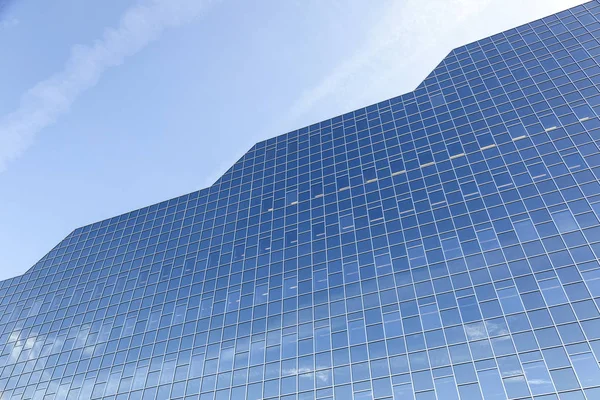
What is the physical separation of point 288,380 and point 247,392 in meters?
4.21

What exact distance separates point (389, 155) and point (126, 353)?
38902mm

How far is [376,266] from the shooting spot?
47.4 m

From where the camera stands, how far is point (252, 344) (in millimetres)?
47094

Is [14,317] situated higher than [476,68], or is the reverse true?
[14,317]

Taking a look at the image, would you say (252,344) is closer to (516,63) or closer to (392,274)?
(392,274)

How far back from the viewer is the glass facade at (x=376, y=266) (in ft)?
126

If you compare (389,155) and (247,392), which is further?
(389,155)

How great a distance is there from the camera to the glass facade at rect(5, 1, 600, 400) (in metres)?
38.3

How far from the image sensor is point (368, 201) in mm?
54344

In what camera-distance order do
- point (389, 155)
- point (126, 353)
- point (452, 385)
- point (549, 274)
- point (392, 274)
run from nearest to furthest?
point (452, 385)
point (549, 274)
point (392, 274)
point (126, 353)
point (389, 155)

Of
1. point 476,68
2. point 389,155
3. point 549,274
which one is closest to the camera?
point 549,274

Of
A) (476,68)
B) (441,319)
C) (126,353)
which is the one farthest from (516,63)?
(126,353)

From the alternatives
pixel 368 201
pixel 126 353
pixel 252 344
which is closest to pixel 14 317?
pixel 126 353

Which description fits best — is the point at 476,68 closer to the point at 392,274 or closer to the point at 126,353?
the point at 392,274
